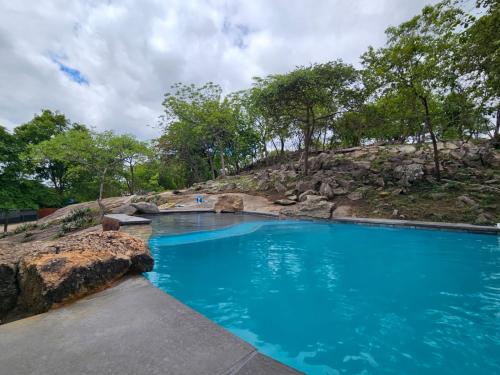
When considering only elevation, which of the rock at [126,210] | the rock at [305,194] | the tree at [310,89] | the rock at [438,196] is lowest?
the rock at [126,210]

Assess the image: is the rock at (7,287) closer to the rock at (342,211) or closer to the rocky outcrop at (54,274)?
the rocky outcrop at (54,274)

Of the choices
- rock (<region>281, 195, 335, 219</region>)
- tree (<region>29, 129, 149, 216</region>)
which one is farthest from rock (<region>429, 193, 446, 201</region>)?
tree (<region>29, 129, 149, 216</region>)

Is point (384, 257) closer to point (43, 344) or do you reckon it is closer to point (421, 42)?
point (43, 344)

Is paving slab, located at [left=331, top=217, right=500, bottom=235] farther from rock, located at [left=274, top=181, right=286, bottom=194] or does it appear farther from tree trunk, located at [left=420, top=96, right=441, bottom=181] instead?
rock, located at [left=274, top=181, right=286, bottom=194]

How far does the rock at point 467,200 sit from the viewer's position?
31.7 ft

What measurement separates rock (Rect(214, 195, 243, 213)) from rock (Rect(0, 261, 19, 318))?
40.8ft

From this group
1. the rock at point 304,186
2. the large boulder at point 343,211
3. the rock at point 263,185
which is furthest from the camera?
the rock at point 263,185

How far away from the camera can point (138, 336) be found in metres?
1.95

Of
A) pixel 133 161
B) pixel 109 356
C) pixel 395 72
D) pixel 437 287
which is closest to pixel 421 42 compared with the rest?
pixel 395 72

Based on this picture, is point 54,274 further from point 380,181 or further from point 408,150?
point 408,150

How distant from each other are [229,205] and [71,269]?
12.7 m

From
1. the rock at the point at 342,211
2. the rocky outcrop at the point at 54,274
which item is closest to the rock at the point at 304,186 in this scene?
the rock at the point at 342,211

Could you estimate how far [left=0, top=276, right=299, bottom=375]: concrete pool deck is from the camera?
62.3 inches

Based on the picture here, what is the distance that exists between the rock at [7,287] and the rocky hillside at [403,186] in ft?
37.3
